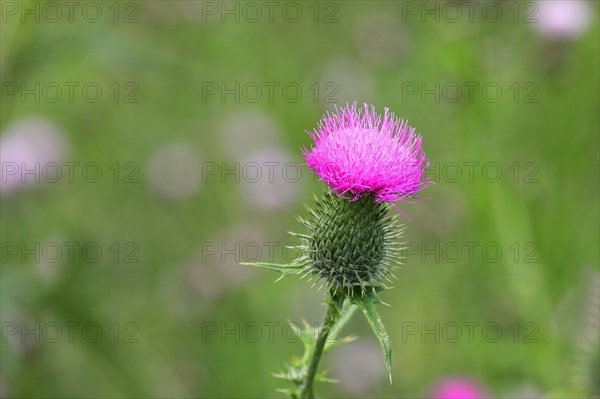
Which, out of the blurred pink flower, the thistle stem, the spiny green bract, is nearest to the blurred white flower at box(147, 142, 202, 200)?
the blurred pink flower

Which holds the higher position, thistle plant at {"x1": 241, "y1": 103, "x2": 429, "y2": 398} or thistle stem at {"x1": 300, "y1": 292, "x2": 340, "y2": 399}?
thistle plant at {"x1": 241, "y1": 103, "x2": 429, "y2": 398}

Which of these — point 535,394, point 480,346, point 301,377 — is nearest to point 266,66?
point 480,346

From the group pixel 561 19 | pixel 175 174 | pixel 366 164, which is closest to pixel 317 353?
pixel 366 164

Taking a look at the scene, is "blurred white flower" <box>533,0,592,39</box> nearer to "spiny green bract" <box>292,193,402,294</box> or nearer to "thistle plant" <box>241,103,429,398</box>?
"thistle plant" <box>241,103,429,398</box>

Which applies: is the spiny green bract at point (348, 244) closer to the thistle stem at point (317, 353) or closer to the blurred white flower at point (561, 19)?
the thistle stem at point (317, 353)

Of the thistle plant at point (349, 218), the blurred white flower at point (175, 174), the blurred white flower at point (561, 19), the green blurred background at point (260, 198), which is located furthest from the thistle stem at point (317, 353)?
the blurred white flower at point (175, 174)

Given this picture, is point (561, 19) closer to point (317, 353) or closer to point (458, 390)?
point (458, 390)
